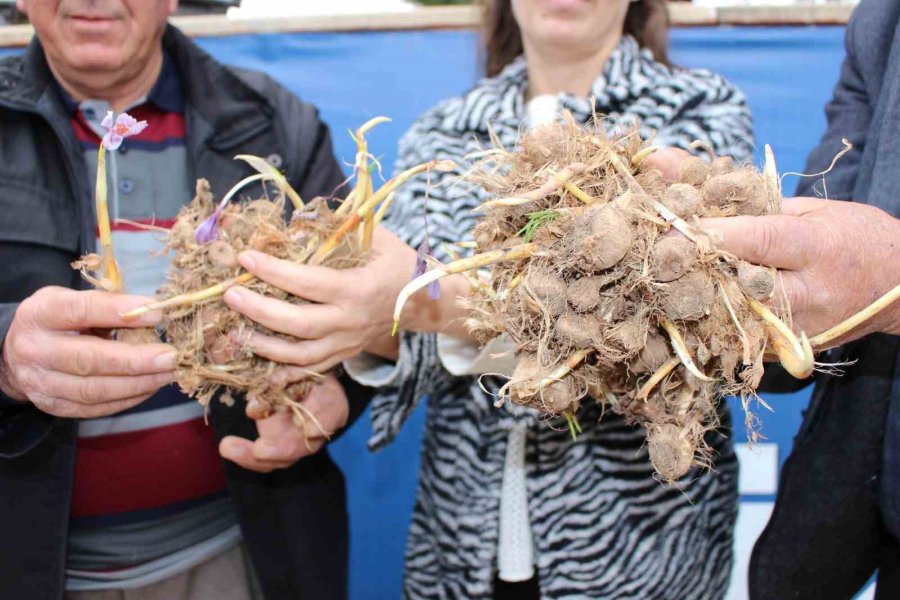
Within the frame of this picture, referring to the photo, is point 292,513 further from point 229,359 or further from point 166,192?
point 166,192

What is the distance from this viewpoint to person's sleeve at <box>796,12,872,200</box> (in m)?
0.81

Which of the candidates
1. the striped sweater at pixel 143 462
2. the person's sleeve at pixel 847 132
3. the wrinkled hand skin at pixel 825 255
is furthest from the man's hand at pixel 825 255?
the striped sweater at pixel 143 462

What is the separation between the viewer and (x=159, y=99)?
3.25 feet

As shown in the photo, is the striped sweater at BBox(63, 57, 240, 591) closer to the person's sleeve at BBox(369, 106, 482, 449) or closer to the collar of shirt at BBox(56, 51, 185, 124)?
the collar of shirt at BBox(56, 51, 185, 124)

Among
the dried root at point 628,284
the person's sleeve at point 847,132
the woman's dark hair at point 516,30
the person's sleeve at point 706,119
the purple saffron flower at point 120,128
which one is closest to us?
the dried root at point 628,284

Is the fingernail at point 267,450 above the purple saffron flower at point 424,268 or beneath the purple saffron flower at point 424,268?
beneath

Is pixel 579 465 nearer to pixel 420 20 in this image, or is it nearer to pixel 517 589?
pixel 517 589

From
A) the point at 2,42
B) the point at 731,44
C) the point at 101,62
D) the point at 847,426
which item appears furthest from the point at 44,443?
the point at 731,44

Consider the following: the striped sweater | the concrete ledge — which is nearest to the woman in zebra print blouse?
the striped sweater

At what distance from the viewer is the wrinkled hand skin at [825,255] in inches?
21.1

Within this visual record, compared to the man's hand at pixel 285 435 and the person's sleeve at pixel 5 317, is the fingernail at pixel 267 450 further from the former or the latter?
the person's sleeve at pixel 5 317

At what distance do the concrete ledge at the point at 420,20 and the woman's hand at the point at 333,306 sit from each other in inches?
32.1

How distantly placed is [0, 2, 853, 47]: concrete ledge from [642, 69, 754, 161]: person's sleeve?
0.59 m

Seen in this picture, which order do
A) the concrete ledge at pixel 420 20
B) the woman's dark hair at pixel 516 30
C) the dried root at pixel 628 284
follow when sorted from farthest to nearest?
1. the concrete ledge at pixel 420 20
2. the woman's dark hair at pixel 516 30
3. the dried root at pixel 628 284
